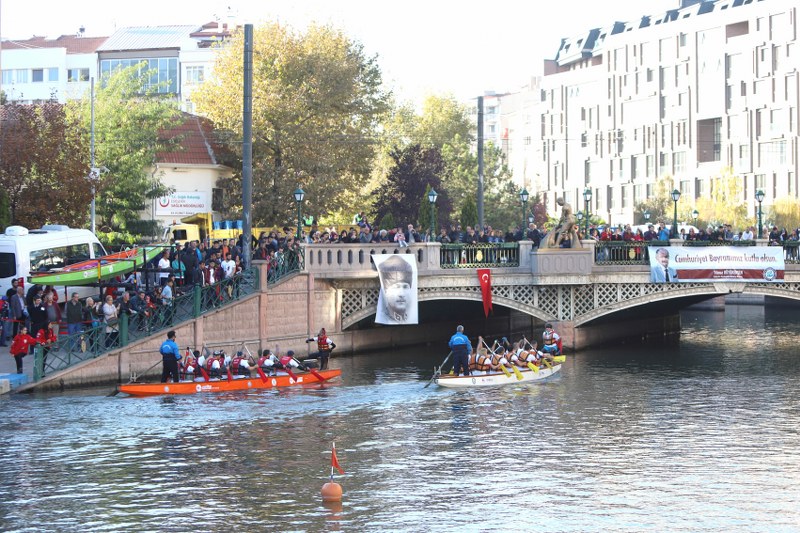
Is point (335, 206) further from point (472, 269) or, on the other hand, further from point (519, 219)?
point (519, 219)

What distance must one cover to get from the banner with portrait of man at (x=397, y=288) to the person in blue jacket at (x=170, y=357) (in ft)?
36.0

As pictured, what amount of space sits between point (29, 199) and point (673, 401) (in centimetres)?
2904

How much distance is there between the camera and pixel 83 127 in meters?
64.5

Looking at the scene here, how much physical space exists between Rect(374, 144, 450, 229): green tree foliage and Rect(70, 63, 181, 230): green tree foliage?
14.6 meters

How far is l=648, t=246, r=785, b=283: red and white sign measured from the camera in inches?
2002

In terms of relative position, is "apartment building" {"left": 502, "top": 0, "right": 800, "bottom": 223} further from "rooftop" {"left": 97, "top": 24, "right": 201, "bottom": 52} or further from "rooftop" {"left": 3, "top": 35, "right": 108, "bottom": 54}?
"rooftop" {"left": 3, "top": 35, "right": 108, "bottom": 54}

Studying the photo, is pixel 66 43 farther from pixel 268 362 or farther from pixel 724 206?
pixel 268 362

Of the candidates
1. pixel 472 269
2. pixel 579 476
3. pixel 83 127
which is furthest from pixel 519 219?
pixel 579 476

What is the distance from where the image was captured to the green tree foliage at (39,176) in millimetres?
53125

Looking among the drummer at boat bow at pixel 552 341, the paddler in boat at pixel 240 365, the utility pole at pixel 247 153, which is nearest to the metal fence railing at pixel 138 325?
the utility pole at pixel 247 153

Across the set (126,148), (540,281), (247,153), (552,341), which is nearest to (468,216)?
(540,281)

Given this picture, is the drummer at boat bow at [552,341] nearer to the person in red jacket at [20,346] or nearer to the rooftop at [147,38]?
the person in red jacket at [20,346]

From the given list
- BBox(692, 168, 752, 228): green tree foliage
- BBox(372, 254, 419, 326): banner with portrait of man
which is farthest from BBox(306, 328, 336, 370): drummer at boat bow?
BBox(692, 168, 752, 228): green tree foliage

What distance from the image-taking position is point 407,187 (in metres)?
77.1
